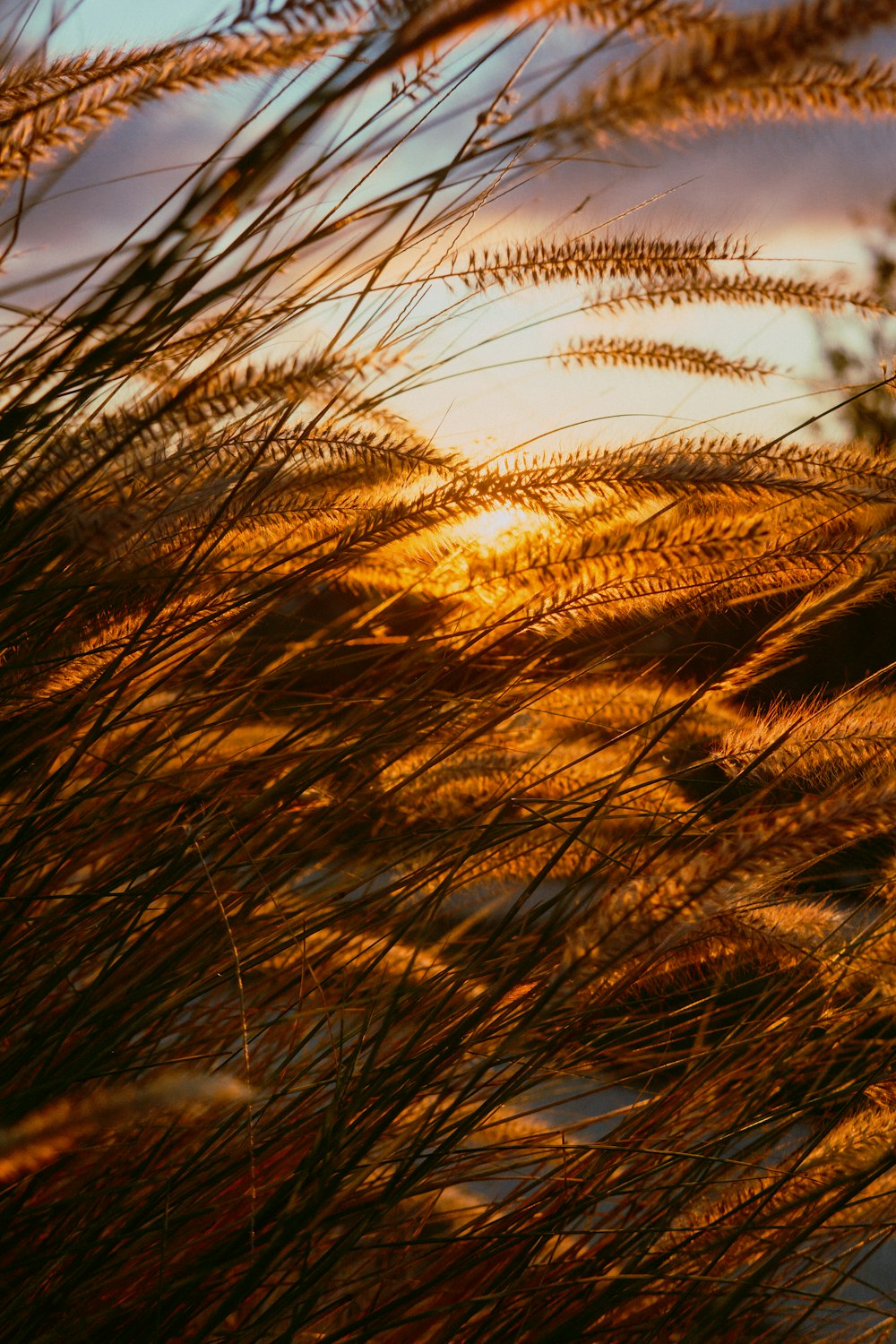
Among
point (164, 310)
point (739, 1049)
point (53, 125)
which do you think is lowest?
point (739, 1049)

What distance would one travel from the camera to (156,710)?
2.00 ft

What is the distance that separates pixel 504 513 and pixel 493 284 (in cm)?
15

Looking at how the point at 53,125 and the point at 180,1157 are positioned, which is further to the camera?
the point at 53,125

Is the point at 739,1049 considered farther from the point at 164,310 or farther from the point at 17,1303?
the point at 164,310

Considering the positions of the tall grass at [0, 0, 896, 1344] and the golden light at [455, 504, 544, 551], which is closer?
the tall grass at [0, 0, 896, 1344]

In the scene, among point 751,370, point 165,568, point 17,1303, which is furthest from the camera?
point 751,370

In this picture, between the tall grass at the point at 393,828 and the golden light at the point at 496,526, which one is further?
the golden light at the point at 496,526

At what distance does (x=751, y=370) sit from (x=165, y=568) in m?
0.47

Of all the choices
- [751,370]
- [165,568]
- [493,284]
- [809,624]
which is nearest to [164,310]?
[165,568]

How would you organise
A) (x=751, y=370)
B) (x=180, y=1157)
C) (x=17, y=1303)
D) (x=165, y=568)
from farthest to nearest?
(x=751, y=370), (x=165, y=568), (x=180, y=1157), (x=17, y=1303)

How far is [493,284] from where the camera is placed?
2.30ft

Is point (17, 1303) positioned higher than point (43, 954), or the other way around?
point (43, 954)

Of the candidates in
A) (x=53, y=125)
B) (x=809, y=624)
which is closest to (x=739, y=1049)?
(x=809, y=624)

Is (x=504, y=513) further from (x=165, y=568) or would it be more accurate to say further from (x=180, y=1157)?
(x=180, y=1157)
